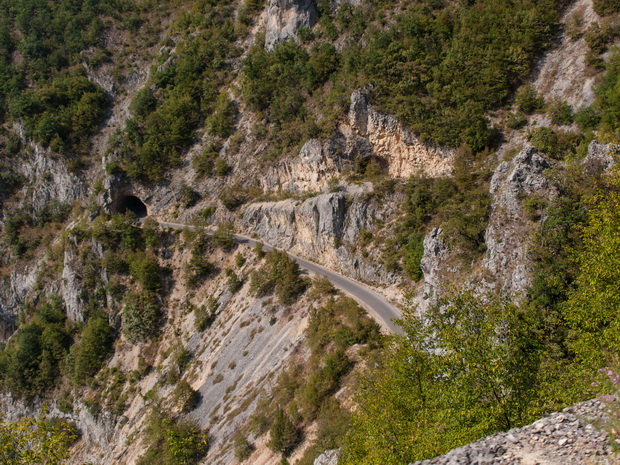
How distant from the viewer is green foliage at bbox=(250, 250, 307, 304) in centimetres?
4044

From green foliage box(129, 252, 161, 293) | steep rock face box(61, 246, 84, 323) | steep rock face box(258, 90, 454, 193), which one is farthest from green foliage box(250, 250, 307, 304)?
steep rock face box(61, 246, 84, 323)

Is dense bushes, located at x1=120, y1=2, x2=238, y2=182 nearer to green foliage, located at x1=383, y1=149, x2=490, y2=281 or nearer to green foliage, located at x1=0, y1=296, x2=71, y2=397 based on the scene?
green foliage, located at x1=0, y1=296, x2=71, y2=397

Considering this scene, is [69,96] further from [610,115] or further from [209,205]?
[610,115]

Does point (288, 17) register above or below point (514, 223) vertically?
above

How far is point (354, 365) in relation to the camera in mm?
30109

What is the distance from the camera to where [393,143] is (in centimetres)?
4509

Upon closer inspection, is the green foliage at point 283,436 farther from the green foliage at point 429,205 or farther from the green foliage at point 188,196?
the green foliage at point 188,196

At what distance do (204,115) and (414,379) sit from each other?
2217 inches

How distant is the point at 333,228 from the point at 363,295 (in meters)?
8.63

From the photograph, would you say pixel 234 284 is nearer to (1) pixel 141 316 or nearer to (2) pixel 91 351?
(1) pixel 141 316

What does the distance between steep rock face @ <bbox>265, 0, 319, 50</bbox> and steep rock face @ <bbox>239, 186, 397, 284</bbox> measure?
27.9 m

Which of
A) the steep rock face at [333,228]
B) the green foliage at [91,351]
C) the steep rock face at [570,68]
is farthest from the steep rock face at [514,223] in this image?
the green foliage at [91,351]

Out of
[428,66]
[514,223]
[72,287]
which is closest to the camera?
[514,223]

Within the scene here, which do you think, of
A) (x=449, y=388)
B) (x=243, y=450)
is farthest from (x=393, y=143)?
(x=449, y=388)
